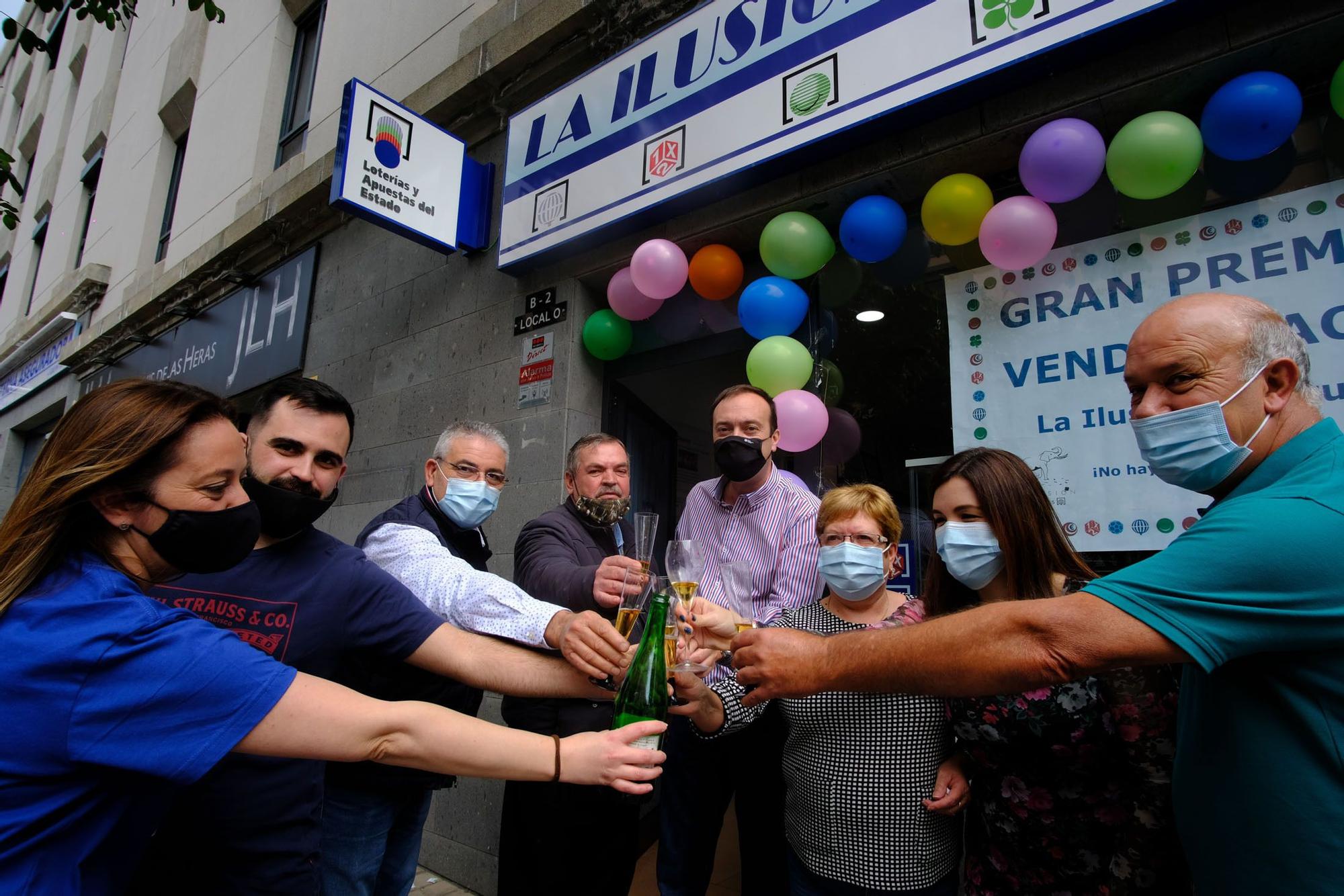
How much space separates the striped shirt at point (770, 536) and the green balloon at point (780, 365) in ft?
1.59

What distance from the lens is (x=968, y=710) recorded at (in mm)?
1736

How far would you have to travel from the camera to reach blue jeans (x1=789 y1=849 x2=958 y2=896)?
1799 millimetres

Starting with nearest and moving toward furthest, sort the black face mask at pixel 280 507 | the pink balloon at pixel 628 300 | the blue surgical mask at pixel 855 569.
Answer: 1. the black face mask at pixel 280 507
2. the blue surgical mask at pixel 855 569
3. the pink balloon at pixel 628 300

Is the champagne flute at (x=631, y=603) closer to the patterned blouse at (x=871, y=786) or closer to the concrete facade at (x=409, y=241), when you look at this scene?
the patterned blouse at (x=871, y=786)

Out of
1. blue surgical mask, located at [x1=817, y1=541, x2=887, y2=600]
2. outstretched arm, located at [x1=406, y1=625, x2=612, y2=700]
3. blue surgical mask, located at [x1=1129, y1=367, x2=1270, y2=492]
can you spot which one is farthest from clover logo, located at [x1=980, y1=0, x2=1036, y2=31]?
outstretched arm, located at [x1=406, y1=625, x2=612, y2=700]

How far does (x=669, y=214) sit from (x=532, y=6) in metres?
2.17

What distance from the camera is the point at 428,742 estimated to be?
3.90 ft

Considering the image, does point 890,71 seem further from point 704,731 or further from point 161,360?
point 161,360

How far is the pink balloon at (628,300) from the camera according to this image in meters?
3.87

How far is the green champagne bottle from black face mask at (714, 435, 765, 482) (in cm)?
111

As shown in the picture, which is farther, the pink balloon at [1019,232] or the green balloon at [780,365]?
the green balloon at [780,365]

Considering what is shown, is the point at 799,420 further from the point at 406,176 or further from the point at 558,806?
the point at 406,176

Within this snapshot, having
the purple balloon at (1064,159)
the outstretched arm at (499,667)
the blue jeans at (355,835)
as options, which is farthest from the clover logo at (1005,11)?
the blue jeans at (355,835)

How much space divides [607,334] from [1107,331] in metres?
2.56
